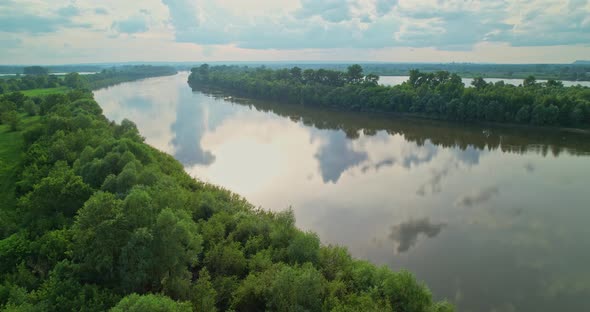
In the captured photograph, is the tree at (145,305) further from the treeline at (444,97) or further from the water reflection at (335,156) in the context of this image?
the treeline at (444,97)

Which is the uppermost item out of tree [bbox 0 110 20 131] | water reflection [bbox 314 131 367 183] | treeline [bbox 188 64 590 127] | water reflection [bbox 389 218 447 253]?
treeline [bbox 188 64 590 127]

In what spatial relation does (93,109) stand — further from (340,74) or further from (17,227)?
(340,74)

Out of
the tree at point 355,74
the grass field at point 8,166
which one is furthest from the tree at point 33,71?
the tree at point 355,74

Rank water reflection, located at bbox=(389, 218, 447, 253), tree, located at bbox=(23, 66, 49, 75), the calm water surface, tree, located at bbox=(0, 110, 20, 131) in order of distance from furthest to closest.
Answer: tree, located at bbox=(23, 66, 49, 75) → tree, located at bbox=(0, 110, 20, 131) → water reflection, located at bbox=(389, 218, 447, 253) → the calm water surface

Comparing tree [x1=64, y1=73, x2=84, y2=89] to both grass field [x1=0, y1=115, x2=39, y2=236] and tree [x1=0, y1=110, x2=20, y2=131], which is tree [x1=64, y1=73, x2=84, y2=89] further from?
tree [x1=0, y1=110, x2=20, y2=131]

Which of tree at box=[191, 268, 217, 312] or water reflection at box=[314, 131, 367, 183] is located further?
water reflection at box=[314, 131, 367, 183]

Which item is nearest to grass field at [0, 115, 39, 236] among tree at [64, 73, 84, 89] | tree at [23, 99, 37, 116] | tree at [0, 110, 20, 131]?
tree at [0, 110, 20, 131]

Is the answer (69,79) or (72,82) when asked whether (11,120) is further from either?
(69,79)

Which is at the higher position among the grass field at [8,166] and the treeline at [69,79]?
the treeline at [69,79]
